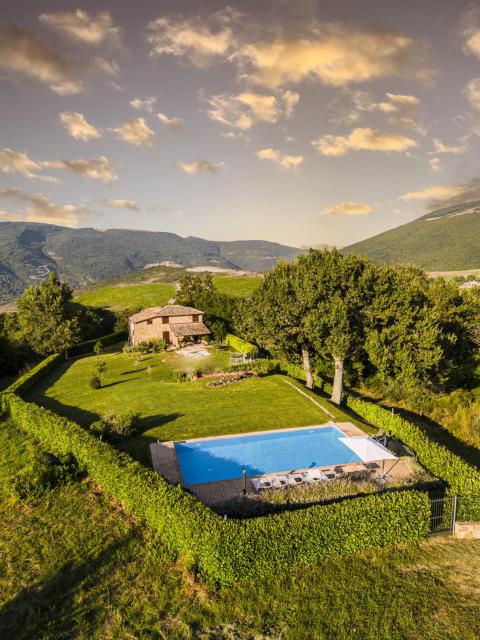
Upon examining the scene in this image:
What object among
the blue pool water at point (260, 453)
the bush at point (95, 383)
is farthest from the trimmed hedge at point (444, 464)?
the bush at point (95, 383)

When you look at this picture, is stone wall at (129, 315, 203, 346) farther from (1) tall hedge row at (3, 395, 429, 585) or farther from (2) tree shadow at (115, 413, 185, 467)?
(1) tall hedge row at (3, 395, 429, 585)

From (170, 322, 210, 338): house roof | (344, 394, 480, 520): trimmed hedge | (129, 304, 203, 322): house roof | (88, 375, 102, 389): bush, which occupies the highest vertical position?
(129, 304, 203, 322): house roof

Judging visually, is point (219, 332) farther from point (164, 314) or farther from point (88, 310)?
point (88, 310)

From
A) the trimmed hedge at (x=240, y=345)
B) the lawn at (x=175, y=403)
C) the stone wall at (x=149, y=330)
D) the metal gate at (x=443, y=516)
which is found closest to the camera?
the metal gate at (x=443, y=516)

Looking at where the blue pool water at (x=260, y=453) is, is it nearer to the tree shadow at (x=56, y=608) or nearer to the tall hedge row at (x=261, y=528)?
the tall hedge row at (x=261, y=528)

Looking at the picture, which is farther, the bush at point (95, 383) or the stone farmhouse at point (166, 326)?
the stone farmhouse at point (166, 326)

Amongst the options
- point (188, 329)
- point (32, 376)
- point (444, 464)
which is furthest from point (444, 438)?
point (188, 329)

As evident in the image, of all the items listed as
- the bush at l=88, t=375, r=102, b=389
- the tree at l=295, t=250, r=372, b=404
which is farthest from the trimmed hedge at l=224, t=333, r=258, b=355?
the bush at l=88, t=375, r=102, b=389
